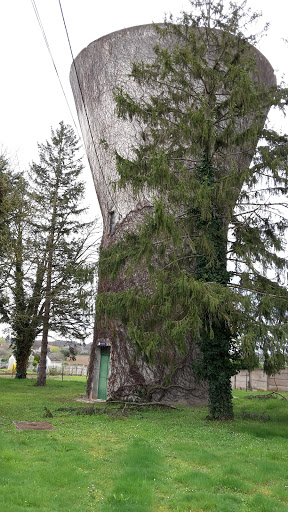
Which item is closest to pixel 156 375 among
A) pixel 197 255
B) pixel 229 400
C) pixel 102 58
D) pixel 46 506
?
pixel 229 400

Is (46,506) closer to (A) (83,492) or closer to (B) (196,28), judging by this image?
(A) (83,492)

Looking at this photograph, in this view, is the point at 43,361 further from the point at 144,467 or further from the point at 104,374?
the point at 144,467

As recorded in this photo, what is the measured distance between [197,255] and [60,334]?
47.7ft

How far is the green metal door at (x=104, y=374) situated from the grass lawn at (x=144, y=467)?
236 inches

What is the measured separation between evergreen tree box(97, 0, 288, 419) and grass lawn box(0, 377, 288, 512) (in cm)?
163

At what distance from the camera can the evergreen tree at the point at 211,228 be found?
8.80m

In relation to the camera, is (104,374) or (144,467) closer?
(144,467)

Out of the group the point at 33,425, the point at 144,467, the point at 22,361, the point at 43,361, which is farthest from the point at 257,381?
the point at 144,467

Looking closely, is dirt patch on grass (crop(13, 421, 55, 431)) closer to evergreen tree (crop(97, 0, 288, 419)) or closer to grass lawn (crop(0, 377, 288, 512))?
grass lawn (crop(0, 377, 288, 512))

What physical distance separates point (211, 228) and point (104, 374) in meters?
7.52

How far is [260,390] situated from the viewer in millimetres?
22094

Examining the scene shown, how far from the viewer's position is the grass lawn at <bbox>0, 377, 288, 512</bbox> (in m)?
4.48

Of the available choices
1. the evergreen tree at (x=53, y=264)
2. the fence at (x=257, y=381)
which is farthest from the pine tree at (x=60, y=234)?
the fence at (x=257, y=381)

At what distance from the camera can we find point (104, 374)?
15.6m
